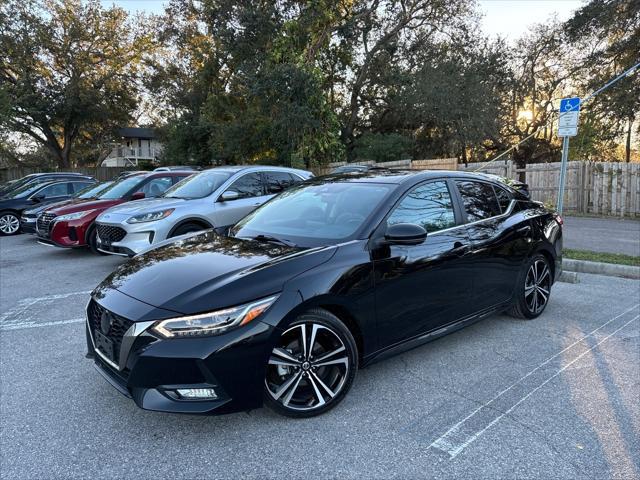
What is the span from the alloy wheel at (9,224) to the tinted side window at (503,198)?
519 inches

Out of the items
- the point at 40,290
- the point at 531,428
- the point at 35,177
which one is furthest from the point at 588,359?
the point at 35,177

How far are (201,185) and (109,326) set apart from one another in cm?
532

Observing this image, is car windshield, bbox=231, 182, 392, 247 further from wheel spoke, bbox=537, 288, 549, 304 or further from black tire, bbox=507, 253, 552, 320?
wheel spoke, bbox=537, 288, 549, 304

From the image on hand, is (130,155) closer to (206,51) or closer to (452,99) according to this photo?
(206,51)

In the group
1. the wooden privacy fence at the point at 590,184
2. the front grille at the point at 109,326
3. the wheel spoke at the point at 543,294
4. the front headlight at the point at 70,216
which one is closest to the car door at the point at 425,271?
the wheel spoke at the point at 543,294

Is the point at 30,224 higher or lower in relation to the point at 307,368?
higher

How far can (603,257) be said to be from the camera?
25.1ft

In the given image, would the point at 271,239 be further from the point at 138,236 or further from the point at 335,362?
the point at 138,236

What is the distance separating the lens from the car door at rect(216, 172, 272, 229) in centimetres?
766

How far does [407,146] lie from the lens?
24.1m

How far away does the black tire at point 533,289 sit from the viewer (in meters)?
4.77

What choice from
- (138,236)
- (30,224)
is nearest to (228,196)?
(138,236)

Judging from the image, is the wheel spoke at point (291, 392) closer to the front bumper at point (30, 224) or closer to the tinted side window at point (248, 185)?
the tinted side window at point (248, 185)

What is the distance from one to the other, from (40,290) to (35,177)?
10.2 meters
